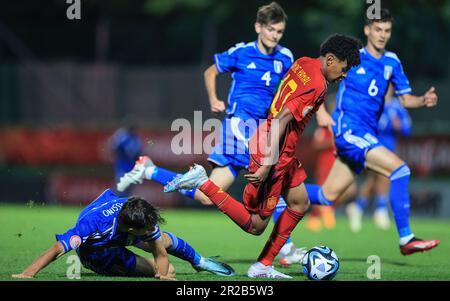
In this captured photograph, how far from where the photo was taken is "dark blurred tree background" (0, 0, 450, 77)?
70.7 ft

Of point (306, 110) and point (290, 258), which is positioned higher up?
point (306, 110)

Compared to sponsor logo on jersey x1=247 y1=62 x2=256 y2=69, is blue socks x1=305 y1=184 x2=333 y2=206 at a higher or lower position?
lower

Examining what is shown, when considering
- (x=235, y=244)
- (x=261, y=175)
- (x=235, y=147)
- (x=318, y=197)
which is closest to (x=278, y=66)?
(x=235, y=147)

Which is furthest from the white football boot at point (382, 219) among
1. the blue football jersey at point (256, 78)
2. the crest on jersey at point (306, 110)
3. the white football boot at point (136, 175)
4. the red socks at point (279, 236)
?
the crest on jersey at point (306, 110)

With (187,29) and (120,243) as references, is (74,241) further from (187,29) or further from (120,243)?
(187,29)

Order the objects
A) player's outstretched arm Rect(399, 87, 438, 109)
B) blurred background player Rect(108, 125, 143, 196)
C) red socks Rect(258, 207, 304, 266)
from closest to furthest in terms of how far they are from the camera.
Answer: red socks Rect(258, 207, 304, 266)
player's outstretched arm Rect(399, 87, 438, 109)
blurred background player Rect(108, 125, 143, 196)

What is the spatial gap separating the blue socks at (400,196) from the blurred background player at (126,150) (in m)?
10.3

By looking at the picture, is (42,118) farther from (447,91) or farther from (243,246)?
(243,246)

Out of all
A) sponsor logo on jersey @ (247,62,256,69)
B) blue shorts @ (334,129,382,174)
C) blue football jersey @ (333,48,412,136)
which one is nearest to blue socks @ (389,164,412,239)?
blue shorts @ (334,129,382,174)

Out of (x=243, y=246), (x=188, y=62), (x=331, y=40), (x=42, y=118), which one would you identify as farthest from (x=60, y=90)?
(x=331, y=40)

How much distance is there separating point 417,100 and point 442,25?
481 inches

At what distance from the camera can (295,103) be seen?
7688mm

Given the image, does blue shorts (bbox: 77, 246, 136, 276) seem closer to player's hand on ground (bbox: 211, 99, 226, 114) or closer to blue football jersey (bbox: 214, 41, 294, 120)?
player's hand on ground (bbox: 211, 99, 226, 114)

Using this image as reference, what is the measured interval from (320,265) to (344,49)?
1829 mm
